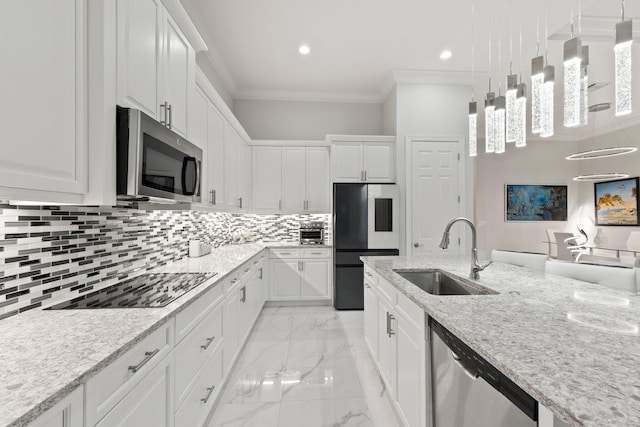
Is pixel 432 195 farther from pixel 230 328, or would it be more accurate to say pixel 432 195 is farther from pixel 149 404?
pixel 149 404

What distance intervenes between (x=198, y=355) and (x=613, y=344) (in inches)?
69.0

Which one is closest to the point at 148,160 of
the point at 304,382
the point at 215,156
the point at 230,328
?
the point at 230,328

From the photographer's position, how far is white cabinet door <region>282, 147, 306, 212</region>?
14.9ft

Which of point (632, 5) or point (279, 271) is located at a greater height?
point (632, 5)

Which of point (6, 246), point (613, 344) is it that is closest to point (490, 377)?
point (613, 344)

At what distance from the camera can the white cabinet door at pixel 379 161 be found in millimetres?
4164

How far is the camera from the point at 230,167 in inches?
136

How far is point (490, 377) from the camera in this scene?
3.14 feet

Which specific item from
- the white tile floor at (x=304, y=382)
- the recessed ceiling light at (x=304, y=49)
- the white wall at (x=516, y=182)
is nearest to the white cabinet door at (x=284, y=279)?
the white tile floor at (x=304, y=382)

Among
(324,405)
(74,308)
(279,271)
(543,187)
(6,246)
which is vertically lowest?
(324,405)

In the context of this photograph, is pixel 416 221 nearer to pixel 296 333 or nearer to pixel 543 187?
pixel 296 333

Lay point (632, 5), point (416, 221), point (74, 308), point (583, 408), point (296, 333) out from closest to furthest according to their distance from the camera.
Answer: point (583, 408), point (74, 308), point (632, 5), point (296, 333), point (416, 221)

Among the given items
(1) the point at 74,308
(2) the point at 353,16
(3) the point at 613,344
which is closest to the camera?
(3) the point at 613,344

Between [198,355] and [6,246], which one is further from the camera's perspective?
[198,355]
